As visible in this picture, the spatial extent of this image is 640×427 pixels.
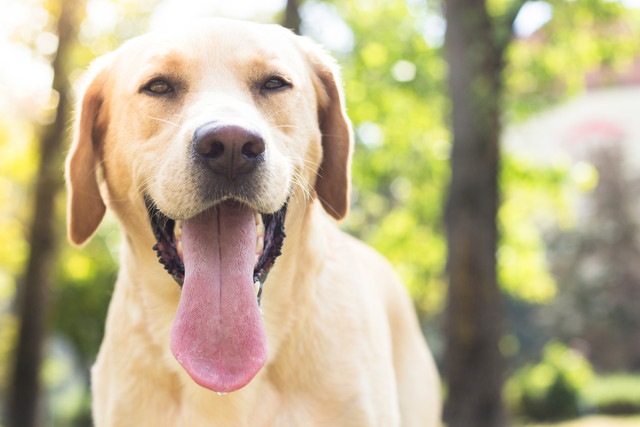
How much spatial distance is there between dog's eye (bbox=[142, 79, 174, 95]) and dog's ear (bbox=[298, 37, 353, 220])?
0.68m

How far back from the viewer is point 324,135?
362cm

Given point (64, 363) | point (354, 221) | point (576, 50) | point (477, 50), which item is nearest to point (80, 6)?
point (477, 50)

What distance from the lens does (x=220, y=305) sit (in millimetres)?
2961

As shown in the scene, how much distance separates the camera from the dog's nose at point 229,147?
8.83 feet

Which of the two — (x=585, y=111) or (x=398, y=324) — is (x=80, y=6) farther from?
(x=585, y=111)

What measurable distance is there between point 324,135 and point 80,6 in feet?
35.9

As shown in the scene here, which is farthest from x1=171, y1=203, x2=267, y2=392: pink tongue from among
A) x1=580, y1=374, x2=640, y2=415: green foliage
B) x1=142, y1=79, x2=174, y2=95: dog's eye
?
x1=580, y1=374, x2=640, y2=415: green foliage

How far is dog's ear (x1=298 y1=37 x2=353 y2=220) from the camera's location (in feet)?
11.9

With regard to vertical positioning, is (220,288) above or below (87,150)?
below

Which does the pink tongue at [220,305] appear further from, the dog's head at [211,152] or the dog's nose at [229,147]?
the dog's nose at [229,147]

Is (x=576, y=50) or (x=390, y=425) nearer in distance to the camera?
(x=390, y=425)

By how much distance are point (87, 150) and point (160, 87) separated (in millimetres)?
490

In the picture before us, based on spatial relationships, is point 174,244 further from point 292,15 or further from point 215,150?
point 292,15

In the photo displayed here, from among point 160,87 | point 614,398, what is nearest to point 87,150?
point 160,87
